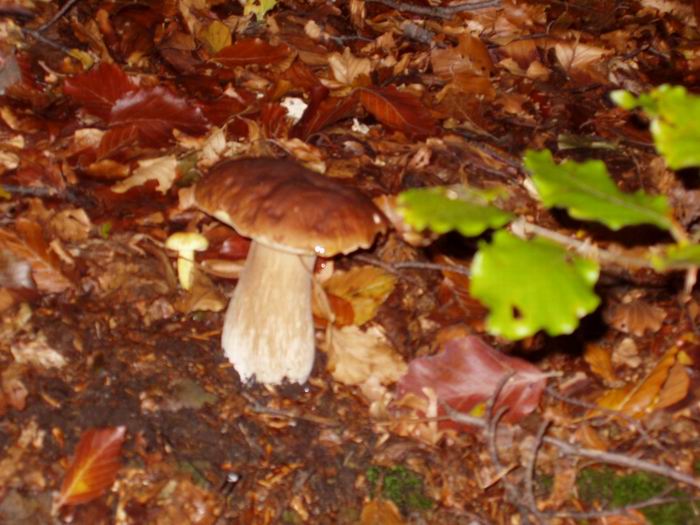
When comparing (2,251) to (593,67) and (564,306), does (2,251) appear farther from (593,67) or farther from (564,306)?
(593,67)

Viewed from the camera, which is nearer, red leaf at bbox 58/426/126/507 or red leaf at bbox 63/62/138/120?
red leaf at bbox 58/426/126/507

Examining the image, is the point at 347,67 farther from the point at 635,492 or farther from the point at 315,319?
the point at 635,492

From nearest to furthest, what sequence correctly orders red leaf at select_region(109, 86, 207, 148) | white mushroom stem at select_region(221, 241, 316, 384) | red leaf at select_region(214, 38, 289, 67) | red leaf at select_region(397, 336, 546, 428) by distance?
white mushroom stem at select_region(221, 241, 316, 384) < red leaf at select_region(397, 336, 546, 428) < red leaf at select_region(109, 86, 207, 148) < red leaf at select_region(214, 38, 289, 67)

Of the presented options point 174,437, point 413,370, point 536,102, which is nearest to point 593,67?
point 536,102

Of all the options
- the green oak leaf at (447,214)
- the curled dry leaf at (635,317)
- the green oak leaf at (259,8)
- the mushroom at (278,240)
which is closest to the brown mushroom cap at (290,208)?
the mushroom at (278,240)

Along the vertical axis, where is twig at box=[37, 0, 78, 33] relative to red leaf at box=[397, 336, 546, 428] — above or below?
above

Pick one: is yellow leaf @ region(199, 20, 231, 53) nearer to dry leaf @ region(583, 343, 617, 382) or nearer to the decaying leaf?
dry leaf @ region(583, 343, 617, 382)

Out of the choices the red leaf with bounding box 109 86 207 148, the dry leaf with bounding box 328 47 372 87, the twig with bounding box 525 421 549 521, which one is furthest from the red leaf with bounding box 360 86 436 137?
the twig with bounding box 525 421 549 521
